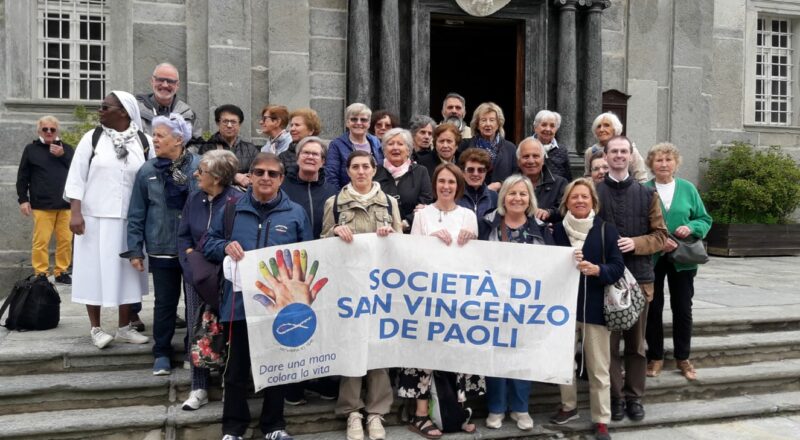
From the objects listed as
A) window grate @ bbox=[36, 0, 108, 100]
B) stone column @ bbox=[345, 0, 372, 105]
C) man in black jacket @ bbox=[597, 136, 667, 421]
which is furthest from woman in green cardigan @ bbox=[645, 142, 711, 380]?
window grate @ bbox=[36, 0, 108, 100]

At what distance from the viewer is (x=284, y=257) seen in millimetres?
4633

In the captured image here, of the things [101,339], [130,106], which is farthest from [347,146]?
[101,339]

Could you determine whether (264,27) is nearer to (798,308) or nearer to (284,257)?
(284,257)

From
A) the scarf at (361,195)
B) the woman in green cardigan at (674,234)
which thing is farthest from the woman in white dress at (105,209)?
the woman in green cardigan at (674,234)

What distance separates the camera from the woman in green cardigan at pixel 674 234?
5.42 meters

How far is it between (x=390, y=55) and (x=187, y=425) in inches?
260

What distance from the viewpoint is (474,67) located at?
56.8 feet

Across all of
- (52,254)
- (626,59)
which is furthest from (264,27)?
(626,59)

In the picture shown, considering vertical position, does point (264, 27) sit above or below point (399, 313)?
above

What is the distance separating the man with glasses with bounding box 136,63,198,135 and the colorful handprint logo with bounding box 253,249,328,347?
6.70ft

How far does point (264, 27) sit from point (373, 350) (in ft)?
21.7

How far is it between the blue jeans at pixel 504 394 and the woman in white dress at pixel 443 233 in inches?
3.3

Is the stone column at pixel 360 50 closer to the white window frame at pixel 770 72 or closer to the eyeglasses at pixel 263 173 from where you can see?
the eyeglasses at pixel 263 173

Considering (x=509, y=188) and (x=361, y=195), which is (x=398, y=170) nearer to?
(x=361, y=195)
